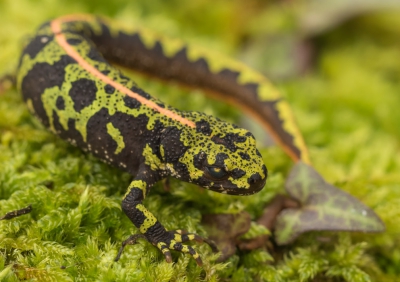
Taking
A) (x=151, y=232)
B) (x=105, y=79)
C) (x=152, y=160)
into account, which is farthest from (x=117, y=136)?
(x=151, y=232)

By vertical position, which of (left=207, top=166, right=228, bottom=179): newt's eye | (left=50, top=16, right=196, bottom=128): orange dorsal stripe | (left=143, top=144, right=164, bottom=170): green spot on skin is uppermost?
(left=50, top=16, right=196, bottom=128): orange dorsal stripe

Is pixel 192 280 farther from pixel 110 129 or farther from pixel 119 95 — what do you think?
pixel 119 95

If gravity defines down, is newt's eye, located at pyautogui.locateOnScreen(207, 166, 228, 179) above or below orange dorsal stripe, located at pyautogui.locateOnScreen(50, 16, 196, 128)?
below

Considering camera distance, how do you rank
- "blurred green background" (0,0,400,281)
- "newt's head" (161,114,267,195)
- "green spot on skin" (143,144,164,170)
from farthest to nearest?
"green spot on skin" (143,144,164,170) < "newt's head" (161,114,267,195) < "blurred green background" (0,0,400,281)

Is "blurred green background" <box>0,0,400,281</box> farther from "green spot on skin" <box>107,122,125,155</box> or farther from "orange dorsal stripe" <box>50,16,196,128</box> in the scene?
"orange dorsal stripe" <box>50,16,196,128</box>

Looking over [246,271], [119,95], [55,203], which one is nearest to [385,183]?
[246,271]

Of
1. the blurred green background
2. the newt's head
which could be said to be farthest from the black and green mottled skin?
the blurred green background
